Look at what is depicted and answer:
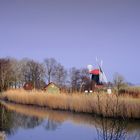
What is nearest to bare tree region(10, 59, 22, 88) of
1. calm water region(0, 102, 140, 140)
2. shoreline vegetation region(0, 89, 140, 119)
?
shoreline vegetation region(0, 89, 140, 119)

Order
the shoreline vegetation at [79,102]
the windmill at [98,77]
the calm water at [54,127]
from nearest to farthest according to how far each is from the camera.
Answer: the calm water at [54,127] < the shoreline vegetation at [79,102] < the windmill at [98,77]

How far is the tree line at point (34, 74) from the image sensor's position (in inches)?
1196

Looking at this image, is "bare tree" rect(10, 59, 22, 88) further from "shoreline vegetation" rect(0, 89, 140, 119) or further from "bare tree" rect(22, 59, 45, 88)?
"shoreline vegetation" rect(0, 89, 140, 119)

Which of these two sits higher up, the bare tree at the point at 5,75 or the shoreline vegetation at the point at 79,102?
the bare tree at the point at 5,75

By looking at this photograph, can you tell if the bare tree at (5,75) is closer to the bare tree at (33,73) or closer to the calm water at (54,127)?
the bare tree at (33,73)

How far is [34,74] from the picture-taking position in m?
31.6

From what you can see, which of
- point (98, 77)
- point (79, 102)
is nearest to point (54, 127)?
point (79, 102)

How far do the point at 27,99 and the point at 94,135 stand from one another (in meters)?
9.52

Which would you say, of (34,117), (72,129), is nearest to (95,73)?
(34,117)

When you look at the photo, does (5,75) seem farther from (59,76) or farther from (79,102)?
(79,102)

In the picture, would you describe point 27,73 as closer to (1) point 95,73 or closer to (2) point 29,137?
(1) point 95,73

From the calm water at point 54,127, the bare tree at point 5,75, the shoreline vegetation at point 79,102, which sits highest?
the bare tree at point 5,75

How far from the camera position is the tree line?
30.4 meters

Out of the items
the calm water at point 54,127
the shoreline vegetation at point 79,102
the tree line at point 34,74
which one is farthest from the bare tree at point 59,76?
the calm water at point 54,127
